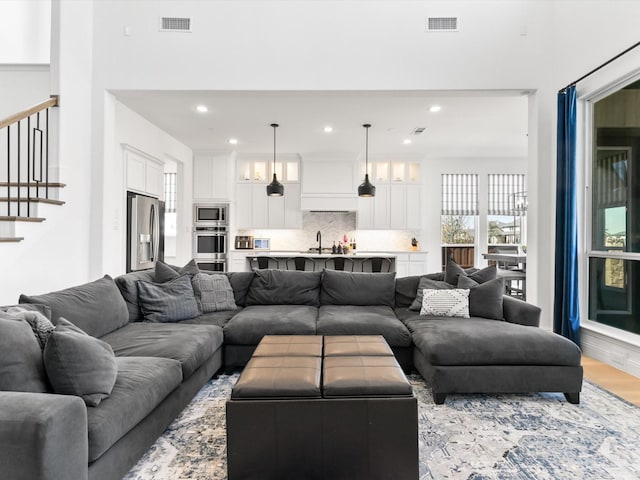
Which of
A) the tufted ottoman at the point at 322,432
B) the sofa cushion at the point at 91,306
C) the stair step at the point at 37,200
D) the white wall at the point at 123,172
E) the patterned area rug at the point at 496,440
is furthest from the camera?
A: the white wall at the point at 123,172

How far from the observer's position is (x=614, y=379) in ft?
10.7

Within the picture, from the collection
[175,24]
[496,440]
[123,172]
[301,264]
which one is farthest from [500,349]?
[123,172]

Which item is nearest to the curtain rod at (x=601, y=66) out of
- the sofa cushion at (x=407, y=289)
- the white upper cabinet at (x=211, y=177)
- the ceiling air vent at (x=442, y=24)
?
the ceiling air vent at (x=442, y=24)

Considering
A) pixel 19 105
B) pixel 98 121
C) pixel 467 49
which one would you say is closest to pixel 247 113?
pixel 98 121

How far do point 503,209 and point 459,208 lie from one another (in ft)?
3.30

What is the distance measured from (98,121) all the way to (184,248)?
12.7 feet

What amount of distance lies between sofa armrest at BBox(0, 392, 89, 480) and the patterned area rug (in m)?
0.64

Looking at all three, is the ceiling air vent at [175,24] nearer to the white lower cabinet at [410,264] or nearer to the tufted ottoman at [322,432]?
the tufted ottoman at [322,432]

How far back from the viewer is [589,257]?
13.4 ft

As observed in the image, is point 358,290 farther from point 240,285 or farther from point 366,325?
point 240,285

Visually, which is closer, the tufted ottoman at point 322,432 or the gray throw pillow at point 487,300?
the tufted ottoman at point 322,432

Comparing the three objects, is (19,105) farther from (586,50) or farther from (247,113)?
(586,50)

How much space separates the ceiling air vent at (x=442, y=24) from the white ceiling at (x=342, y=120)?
2.36ft

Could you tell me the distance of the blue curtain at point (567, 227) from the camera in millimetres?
3945
